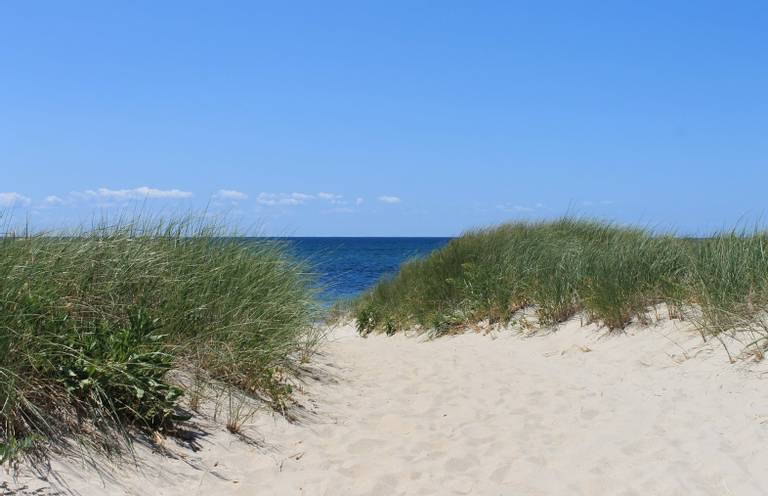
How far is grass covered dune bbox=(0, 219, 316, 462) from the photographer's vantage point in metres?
4.29

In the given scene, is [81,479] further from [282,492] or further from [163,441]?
[282,492]

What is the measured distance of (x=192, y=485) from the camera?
4324 mm

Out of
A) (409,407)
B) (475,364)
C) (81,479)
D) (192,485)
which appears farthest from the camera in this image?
(475,364)

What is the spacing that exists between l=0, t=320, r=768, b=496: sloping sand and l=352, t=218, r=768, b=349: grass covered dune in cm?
56

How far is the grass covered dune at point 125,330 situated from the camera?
4.29 metres

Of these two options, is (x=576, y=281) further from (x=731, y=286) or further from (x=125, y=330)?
(x=125, y=330)

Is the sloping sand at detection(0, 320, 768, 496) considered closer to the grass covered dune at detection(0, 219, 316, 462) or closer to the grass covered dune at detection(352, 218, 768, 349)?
the grass covered dune at detection(0, 219, 316, 462)

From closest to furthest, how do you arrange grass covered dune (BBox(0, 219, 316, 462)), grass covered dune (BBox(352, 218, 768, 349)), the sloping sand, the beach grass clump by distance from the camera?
grass covered dune (BBox(0, 219, 316, 462)) < the sloping sand < the beach grass clump < grass covered dune (BBox(352, 218, 768, 349))

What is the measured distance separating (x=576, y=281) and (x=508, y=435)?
18.0ft

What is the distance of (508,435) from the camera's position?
5684mm

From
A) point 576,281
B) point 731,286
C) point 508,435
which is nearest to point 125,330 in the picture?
point 508,435

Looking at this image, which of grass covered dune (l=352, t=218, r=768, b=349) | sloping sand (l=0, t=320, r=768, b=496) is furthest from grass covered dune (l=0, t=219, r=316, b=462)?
grass covered dune (l=352, t=218, r=768, b=349)

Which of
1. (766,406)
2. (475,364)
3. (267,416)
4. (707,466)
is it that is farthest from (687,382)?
(267,416)

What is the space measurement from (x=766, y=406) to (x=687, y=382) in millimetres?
1080
